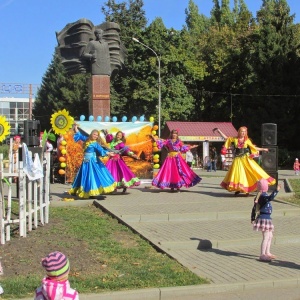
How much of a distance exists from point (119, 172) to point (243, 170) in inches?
139

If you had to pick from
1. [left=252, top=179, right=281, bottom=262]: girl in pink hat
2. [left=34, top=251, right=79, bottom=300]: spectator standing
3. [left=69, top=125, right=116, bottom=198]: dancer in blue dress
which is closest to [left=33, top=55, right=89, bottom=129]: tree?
[left=69, top=125, right=116, bottom=198]: dancer in blue dress

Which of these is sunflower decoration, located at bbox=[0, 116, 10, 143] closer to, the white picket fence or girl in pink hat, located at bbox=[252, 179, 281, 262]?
the white picket fence

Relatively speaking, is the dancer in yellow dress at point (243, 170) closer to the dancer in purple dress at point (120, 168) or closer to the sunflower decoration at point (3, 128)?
the dancer in purple dress at point (120, 168)

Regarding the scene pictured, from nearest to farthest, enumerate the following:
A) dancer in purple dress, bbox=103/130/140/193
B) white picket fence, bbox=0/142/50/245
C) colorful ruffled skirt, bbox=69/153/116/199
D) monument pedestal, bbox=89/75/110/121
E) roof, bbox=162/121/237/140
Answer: white picket fence, bbox=0/142/50/245 < colorful ruffled skirt, bbox=69/153/116/199 < dancer in purple dress, bbox=103/130/140/193 < monument pedestal, bbox=89/75/110/121 < roof, bbox=162/121/237/140

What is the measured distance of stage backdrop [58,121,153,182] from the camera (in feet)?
64.5

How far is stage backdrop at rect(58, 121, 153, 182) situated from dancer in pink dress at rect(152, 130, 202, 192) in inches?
162

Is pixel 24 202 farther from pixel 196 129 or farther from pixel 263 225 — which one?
pixel 196 129

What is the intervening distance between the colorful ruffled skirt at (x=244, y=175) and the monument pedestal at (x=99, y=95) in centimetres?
743

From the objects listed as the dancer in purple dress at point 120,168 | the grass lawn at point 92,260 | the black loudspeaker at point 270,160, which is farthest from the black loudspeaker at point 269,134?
the grass lawn at point 92,260

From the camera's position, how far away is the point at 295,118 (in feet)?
141

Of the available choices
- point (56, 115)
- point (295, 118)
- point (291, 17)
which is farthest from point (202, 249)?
point (291, 17)

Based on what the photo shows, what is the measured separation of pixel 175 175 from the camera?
1555 centimetres

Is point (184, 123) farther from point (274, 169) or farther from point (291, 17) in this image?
point (274, 169)

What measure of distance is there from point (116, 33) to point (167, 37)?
902 inches
